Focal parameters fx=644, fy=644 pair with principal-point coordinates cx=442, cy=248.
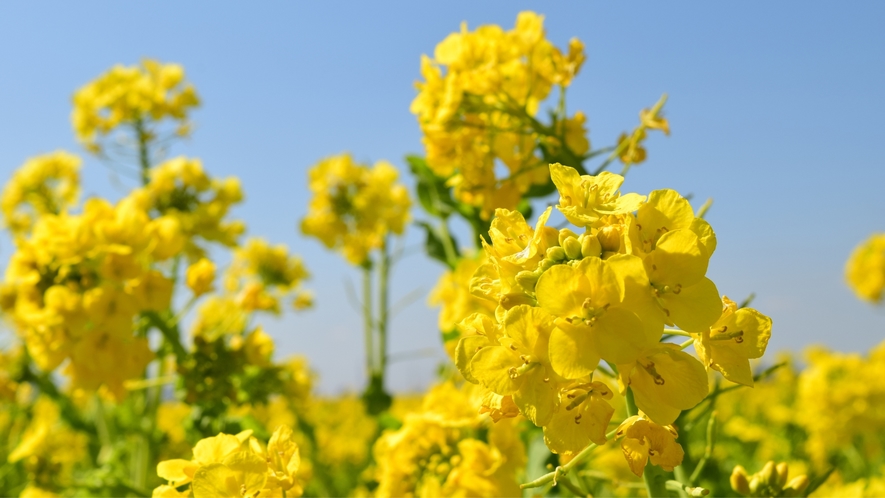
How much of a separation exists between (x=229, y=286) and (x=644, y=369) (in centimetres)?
367

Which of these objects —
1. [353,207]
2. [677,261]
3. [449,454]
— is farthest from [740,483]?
[353,207]

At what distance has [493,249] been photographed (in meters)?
1.09

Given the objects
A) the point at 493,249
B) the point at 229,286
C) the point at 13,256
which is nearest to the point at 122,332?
the point at 13,256

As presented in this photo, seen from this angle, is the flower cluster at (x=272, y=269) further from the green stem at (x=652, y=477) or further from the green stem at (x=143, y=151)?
the green stem at (x=652, y=477)

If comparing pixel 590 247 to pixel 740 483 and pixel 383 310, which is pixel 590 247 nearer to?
pixel 740 483

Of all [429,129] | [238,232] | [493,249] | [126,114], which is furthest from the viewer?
[126,114]

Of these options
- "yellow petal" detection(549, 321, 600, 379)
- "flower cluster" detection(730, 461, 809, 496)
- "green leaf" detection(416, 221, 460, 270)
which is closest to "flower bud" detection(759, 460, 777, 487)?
"flower cluster" detection(730, 461, 809, 496)

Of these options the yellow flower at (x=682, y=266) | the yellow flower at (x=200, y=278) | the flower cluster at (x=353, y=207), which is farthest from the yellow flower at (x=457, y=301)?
the flower cluster at (x=353, y=207)

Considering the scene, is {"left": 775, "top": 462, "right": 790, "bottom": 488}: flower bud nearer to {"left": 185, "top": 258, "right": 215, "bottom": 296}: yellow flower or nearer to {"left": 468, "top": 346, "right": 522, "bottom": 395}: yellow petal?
{"left": 468, "top": 346, "right": 522, "bottom": 395}: yellow petal

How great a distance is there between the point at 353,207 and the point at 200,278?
2421 millimetres

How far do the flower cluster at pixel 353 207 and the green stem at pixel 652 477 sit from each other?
3.40 meters

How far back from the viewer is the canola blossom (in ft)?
3.22

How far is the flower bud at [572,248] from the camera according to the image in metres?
Answer: 1.03

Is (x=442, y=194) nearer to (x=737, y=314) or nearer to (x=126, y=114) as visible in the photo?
(x=737, y=314)
